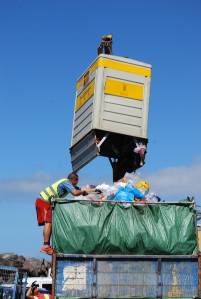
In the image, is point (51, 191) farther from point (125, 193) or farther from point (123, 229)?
point (123, 229)

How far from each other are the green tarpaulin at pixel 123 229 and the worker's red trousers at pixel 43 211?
89cm

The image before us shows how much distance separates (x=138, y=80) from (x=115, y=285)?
15.6 ft

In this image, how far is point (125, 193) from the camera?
769 centimetres

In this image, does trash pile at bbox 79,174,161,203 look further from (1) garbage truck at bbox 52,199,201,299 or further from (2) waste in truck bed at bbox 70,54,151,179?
(2) waste in truck bed at bbox 70,54,151,179

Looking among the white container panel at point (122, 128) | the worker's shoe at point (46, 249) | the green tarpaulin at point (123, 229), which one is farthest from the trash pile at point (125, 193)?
the white container panel at point (122, 128)

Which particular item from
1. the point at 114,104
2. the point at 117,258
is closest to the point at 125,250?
the point at 117,258

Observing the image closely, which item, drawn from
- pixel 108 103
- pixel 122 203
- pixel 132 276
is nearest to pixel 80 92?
pixel 108 103

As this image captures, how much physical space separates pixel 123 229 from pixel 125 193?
0.93 meters

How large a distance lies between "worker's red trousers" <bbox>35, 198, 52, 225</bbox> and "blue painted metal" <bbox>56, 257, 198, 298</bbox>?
50.1 inches

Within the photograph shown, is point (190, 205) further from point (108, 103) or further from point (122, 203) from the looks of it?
point (108, 103)

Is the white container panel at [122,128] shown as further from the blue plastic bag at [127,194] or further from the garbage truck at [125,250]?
the garbage truck at [125,250]

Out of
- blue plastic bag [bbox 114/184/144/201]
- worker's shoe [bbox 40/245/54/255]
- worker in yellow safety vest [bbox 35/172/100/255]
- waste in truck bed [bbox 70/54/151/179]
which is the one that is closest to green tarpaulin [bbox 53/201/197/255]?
worker's shoe [bbox 40/245/54/255]

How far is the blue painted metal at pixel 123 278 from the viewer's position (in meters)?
6.47

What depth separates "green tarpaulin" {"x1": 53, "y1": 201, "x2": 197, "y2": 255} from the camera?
6.74m
